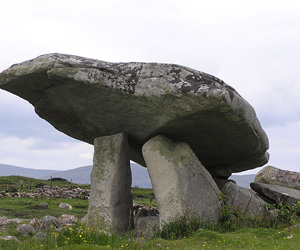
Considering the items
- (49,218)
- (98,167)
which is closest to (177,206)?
(98,167)

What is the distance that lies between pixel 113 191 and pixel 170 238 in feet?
9.19

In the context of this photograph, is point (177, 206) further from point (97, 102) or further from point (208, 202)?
point (97, 102)

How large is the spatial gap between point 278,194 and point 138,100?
21.9 feet

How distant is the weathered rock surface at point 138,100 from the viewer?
11.0m

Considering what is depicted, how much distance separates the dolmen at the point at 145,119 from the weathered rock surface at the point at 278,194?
72.4 inches

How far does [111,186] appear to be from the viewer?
1250 centimetres

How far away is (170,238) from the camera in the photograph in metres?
10.4

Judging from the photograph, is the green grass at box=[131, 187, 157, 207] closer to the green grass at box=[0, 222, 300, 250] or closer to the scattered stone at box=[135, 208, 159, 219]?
the scattered stone at box=[135, 208, 159, 219]

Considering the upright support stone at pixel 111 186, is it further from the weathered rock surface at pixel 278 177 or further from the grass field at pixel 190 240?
the weathered rock surface at pixel 278 177

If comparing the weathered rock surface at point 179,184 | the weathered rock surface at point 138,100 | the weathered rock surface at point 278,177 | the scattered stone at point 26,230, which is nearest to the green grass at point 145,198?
the weathered rock surface at point 278,177

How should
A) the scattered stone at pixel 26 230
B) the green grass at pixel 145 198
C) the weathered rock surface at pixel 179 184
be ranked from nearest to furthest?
the weathered rock surface at pixel 179 184 → the scattered stone at pixel 26 230 → the green grass at pixel 145 198

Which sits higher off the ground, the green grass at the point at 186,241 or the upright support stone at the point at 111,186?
the upright support stone at the point at 111,186

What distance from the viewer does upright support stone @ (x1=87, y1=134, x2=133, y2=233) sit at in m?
12.4

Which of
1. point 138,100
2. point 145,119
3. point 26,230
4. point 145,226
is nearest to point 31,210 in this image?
point 26,230
